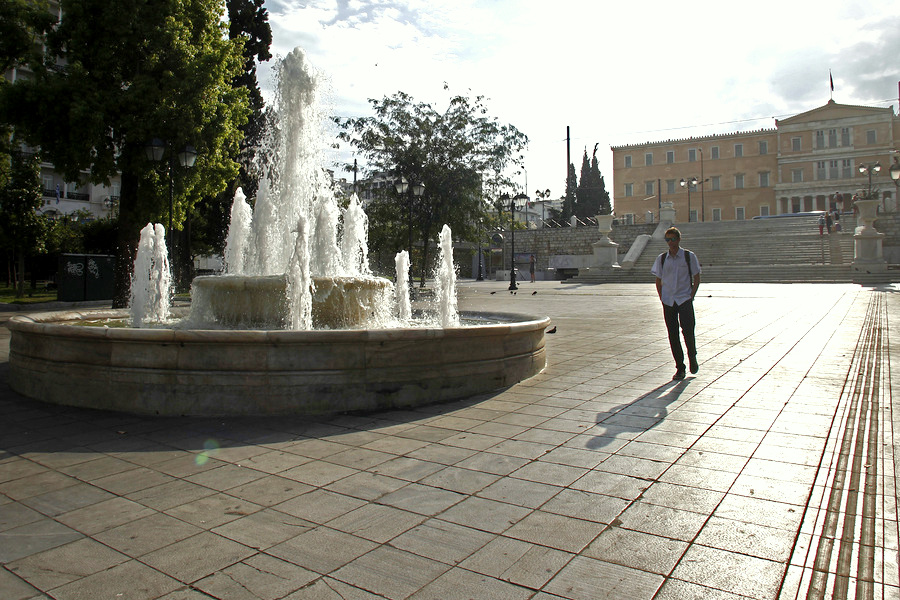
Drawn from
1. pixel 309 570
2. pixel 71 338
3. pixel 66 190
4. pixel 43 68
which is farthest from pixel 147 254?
pixel 66 190

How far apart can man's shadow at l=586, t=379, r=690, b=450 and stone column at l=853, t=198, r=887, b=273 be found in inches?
1045

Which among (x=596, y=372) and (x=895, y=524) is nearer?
(x=895, y=524)

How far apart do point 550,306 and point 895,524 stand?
47.9 ft

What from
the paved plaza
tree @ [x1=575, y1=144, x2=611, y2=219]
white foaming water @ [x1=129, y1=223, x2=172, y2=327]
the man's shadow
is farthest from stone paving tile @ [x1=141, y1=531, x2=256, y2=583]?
tree @ [x1=575, y1=144, x2=611, y2=219]

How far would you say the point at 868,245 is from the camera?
1085 inches

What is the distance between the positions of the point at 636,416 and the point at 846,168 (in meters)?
73.5

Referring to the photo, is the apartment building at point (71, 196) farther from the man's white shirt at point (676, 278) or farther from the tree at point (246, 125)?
the man's white shirt at point (676, 278)

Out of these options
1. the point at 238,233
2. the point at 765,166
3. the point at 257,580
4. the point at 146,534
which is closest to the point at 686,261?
the point at 257,580

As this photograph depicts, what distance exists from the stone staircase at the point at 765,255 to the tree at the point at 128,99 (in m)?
22.2

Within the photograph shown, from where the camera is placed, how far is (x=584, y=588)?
228 cm

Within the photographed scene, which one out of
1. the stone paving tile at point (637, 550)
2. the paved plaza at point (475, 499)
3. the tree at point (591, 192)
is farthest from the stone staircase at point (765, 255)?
the tree at point (591, 192)

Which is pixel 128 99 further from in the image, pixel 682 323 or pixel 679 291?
pixel 682 323

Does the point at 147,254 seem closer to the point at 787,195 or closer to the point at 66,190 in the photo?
the point at 66,190

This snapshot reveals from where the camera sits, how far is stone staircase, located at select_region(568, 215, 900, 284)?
2741 cm
